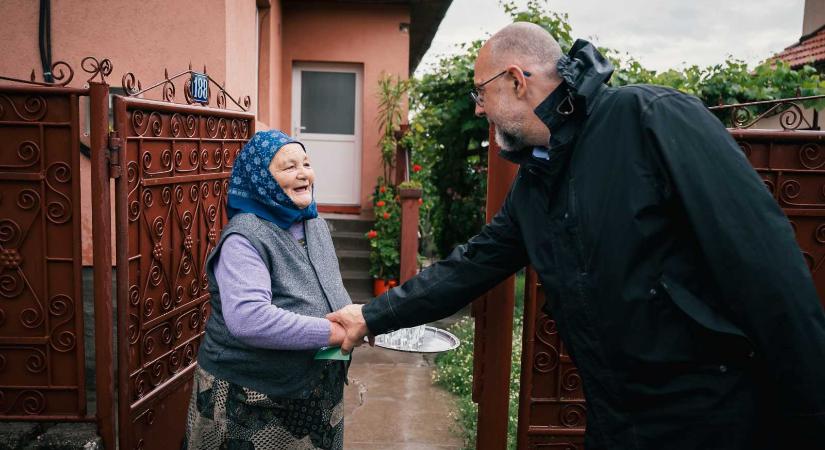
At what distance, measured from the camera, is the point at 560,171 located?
1975 mm

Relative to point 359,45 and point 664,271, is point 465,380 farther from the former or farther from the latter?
point 359,45

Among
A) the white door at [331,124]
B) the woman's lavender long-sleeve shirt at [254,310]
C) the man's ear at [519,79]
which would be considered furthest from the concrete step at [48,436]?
the white door at [331,124]

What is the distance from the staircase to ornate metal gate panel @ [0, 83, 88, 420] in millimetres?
6155

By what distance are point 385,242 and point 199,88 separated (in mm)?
5631

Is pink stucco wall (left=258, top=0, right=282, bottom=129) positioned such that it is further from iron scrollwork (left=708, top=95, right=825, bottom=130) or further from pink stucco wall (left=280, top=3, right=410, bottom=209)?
→ iron scrollwork (left=708, top=95, right=825, bottom=130)

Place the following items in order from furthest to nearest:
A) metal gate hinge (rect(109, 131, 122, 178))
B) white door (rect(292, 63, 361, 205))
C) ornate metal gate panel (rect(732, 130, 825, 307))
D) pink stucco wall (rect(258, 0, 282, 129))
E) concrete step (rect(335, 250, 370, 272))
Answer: white door (rect(292, 63, 361, 205))
concrete step (rect(335, 250, 370, 272))
pink stucco wall (rect(258, 0, 282, 129))
ornate metal gate panel (rect(732, 130, 825, 307))
metal gate hinge (rect(109, 131, 122, 178))

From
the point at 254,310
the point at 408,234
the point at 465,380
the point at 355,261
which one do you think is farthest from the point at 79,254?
the point at 355,261

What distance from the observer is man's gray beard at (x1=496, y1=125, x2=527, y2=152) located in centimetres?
219

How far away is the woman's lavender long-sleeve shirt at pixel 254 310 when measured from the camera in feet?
7.40

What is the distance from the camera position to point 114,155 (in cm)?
254

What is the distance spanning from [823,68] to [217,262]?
591 inches

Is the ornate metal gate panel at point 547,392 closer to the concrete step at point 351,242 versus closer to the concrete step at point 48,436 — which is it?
the concrete step at point 48,436

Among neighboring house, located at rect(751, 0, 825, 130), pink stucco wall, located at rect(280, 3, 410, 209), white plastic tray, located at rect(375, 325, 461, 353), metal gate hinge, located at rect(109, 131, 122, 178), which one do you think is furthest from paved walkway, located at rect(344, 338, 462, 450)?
neighboring house, located at rect(751, 0, 825, 130)

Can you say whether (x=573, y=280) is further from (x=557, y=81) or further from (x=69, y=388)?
(x=69, y=388)
